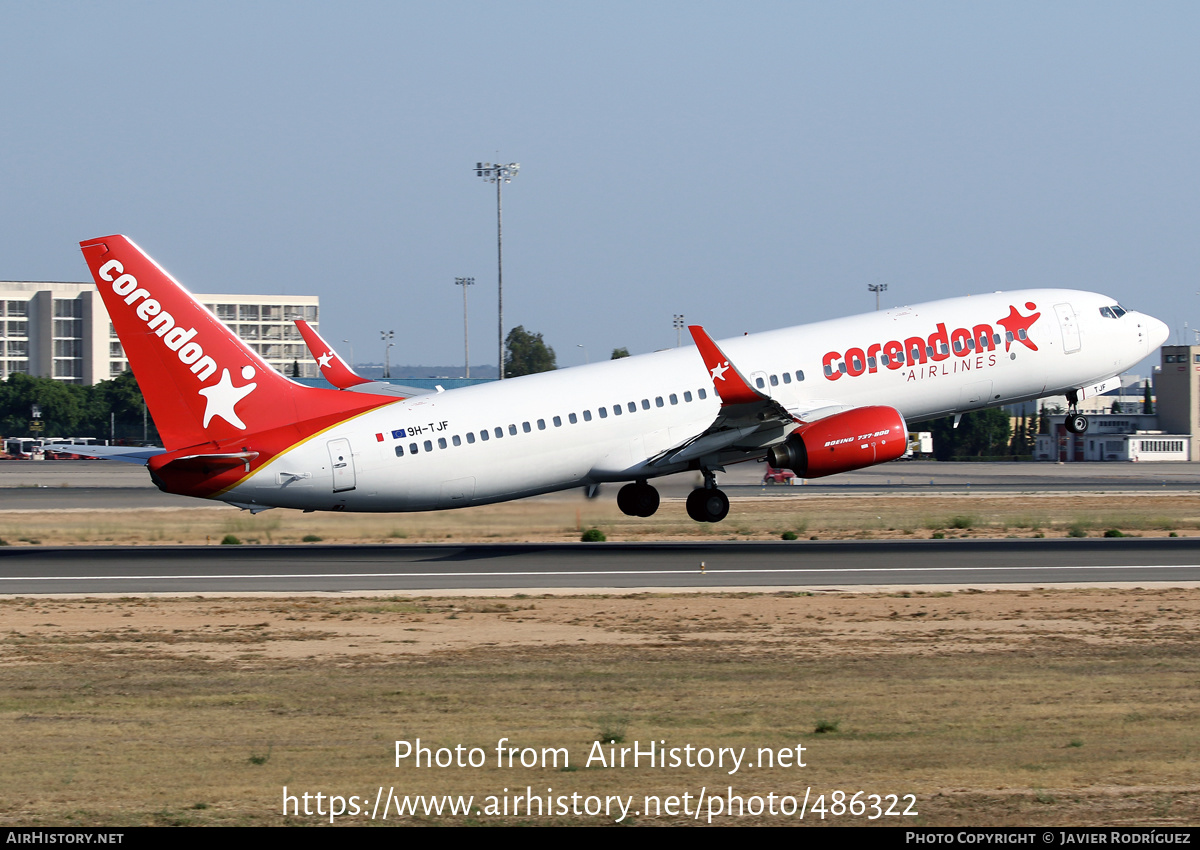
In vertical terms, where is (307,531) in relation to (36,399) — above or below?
below

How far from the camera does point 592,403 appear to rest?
3988 centimetres

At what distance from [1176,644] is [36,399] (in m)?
172

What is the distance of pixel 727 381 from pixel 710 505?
5.00 metres

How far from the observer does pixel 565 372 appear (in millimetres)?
40625

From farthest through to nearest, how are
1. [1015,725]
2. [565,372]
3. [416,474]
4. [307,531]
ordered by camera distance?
[307,531] → [565,372] → [416,474] → [1015,725]

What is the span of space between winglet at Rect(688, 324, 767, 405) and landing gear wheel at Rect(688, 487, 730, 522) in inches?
161

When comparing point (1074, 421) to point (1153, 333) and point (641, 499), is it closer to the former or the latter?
point (1153, 333)

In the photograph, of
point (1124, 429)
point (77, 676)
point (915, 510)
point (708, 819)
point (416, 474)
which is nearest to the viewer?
point (708, 819)

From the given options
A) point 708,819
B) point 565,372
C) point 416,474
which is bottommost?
point 708,819

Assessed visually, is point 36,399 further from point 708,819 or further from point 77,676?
point 708,819

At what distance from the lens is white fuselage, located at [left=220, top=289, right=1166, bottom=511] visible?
37.4 meters

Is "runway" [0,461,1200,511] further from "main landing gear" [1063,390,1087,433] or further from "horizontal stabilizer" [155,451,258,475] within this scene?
"horizontal stabilizer" [155,451,258,475]

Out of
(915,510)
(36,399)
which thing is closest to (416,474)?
(915,510)

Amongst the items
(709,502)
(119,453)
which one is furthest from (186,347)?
(709,502)
